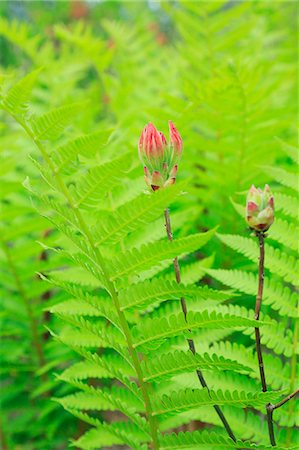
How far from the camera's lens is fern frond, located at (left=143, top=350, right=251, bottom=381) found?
0.57 meters

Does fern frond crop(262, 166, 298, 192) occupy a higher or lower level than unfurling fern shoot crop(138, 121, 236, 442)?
higher

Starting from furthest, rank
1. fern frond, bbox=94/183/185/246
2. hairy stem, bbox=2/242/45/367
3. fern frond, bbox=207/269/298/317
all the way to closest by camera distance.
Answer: hairy stem, bbox=2/242/45/367 → fern frond, bbox=207/269/298/317 → fern frond, bbox=94/183/185/246

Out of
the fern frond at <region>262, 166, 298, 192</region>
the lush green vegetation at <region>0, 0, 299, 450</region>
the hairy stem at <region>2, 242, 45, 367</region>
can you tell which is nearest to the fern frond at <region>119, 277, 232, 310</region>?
the lush green vegetation at <region>0, 0, 299, 450</region>

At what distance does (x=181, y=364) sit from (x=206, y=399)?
0.05 metres

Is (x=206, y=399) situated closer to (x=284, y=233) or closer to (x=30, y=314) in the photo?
(x=284, y=233)

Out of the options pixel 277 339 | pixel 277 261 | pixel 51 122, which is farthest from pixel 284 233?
pixel 51 122

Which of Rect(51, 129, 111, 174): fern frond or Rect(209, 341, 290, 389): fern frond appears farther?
Rect(209, 341, 290, 389): fern frond

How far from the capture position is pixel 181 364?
23.3 inches

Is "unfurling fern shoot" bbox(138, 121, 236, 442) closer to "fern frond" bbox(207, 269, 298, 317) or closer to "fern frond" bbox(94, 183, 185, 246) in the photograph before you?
"fern frond" bbox(94, 183, 185, 246)

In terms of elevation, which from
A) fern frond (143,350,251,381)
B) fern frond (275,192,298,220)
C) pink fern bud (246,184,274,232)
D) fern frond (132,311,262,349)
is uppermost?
fern frond (275,192,298,220)

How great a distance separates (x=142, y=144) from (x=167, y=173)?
0.13 ft

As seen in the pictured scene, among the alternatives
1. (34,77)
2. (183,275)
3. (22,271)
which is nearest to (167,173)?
(34,77)

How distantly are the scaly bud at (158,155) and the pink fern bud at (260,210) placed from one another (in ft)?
0.27

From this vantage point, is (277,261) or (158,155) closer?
(158,155)
